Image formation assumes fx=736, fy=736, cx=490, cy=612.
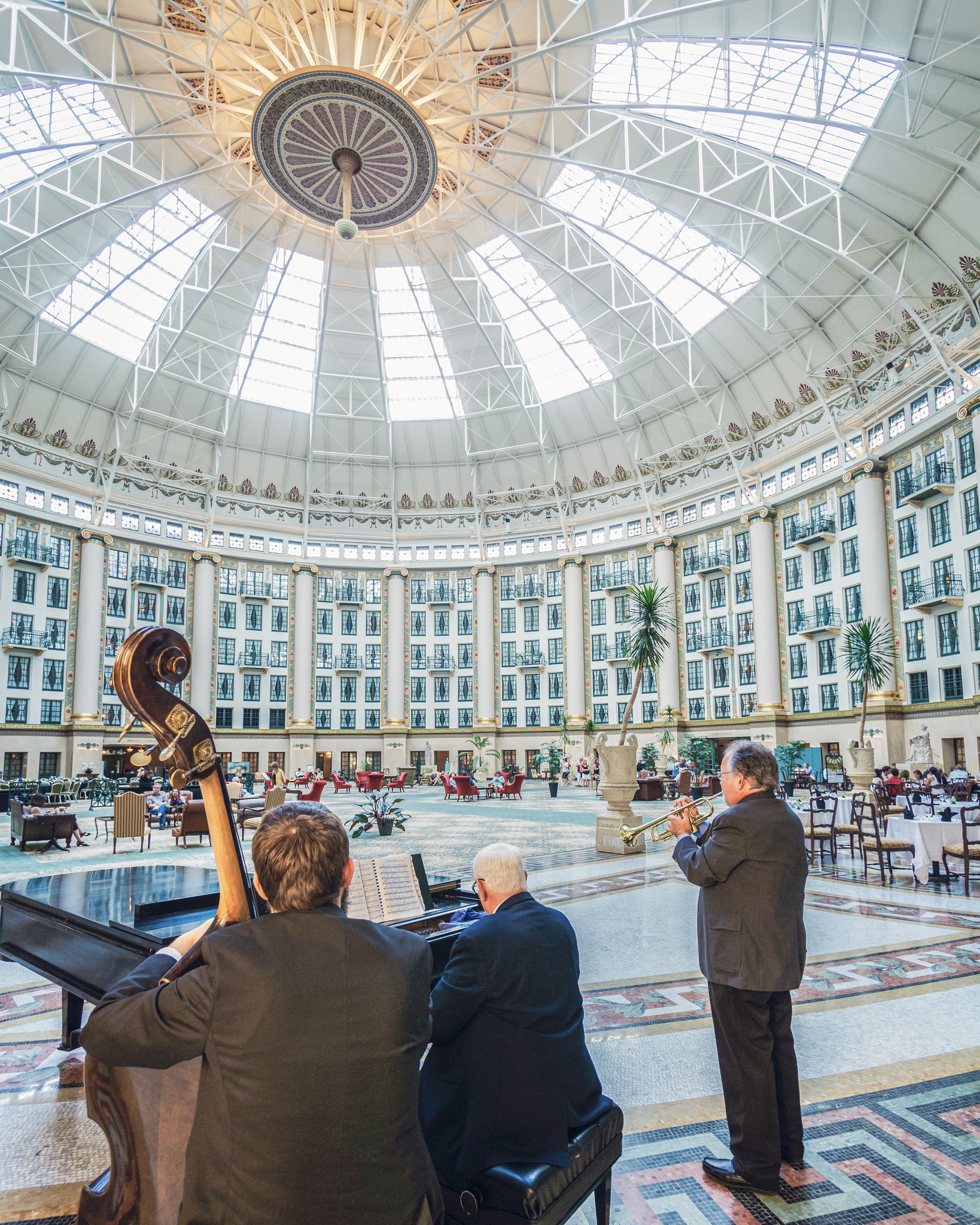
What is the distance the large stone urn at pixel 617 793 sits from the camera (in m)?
13.2

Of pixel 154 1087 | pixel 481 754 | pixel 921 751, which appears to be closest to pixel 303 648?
pixel 481 754

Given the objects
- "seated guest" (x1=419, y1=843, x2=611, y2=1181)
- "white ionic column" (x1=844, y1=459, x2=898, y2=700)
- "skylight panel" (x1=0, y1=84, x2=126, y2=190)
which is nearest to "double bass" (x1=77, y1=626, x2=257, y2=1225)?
"seated guest" (x1=419, y1=843, x2=611, y2=1181)

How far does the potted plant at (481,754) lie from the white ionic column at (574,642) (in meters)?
4.81

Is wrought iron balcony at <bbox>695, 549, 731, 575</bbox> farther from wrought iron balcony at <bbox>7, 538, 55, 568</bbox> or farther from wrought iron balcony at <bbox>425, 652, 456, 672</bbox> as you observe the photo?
wrought iron balcony at <bbox>7, 538, 55, 568</bbox>

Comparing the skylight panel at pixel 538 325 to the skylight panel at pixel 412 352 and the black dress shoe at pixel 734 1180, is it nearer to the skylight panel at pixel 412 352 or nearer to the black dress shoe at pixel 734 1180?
the skylight panel at pixel 412 352

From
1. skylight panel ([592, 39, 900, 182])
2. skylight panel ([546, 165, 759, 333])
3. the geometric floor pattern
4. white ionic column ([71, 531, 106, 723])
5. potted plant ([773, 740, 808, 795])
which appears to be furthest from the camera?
white ionic column ([71, 531, 106, 723])

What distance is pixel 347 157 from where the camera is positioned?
2064 cm

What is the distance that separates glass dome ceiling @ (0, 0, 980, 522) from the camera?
67.3 ft

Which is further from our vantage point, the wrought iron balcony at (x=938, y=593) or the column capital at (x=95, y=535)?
the column capital at (x=95, y=535)

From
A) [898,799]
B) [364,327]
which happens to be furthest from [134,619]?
[898,799]

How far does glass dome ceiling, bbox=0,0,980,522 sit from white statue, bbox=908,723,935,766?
12.8 m

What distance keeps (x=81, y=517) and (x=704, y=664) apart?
3161cm

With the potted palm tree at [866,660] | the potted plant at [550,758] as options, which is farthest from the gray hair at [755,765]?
the potted plant at [550,758]

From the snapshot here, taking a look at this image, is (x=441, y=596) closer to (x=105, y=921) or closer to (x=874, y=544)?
(x=874, y=544)
